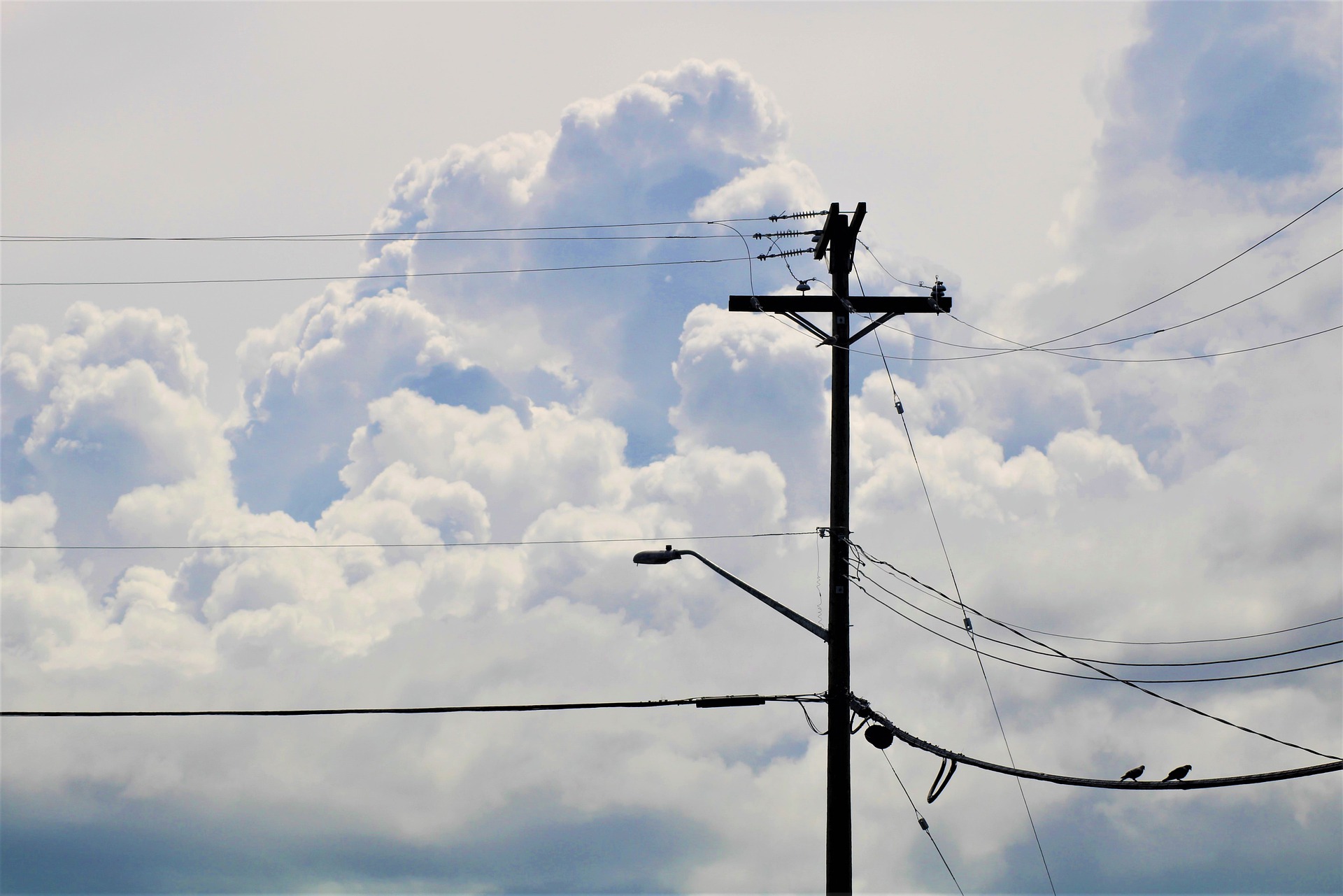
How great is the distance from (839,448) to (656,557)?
3.41 meters

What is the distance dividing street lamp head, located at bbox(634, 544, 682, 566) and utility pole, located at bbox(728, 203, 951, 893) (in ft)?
8.20

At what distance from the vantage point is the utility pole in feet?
48.1

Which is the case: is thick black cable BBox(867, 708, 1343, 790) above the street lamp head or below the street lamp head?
below

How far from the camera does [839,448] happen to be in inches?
629

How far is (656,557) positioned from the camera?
16203 millimetres

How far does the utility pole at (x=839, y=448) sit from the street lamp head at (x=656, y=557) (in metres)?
2.50

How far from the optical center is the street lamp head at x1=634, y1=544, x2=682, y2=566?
16.1 m

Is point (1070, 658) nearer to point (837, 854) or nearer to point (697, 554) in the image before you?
point (837, 854)

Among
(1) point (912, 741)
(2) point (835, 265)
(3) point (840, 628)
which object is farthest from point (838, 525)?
(2) point (835, 265)

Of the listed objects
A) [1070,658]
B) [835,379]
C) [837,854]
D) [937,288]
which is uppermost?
[937,288]

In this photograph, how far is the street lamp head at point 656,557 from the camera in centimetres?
1614

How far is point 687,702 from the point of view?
1653 centimetres

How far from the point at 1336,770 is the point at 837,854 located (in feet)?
21.7

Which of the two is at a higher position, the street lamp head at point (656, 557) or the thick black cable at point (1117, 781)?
the street lamp head at point (656, 557)
